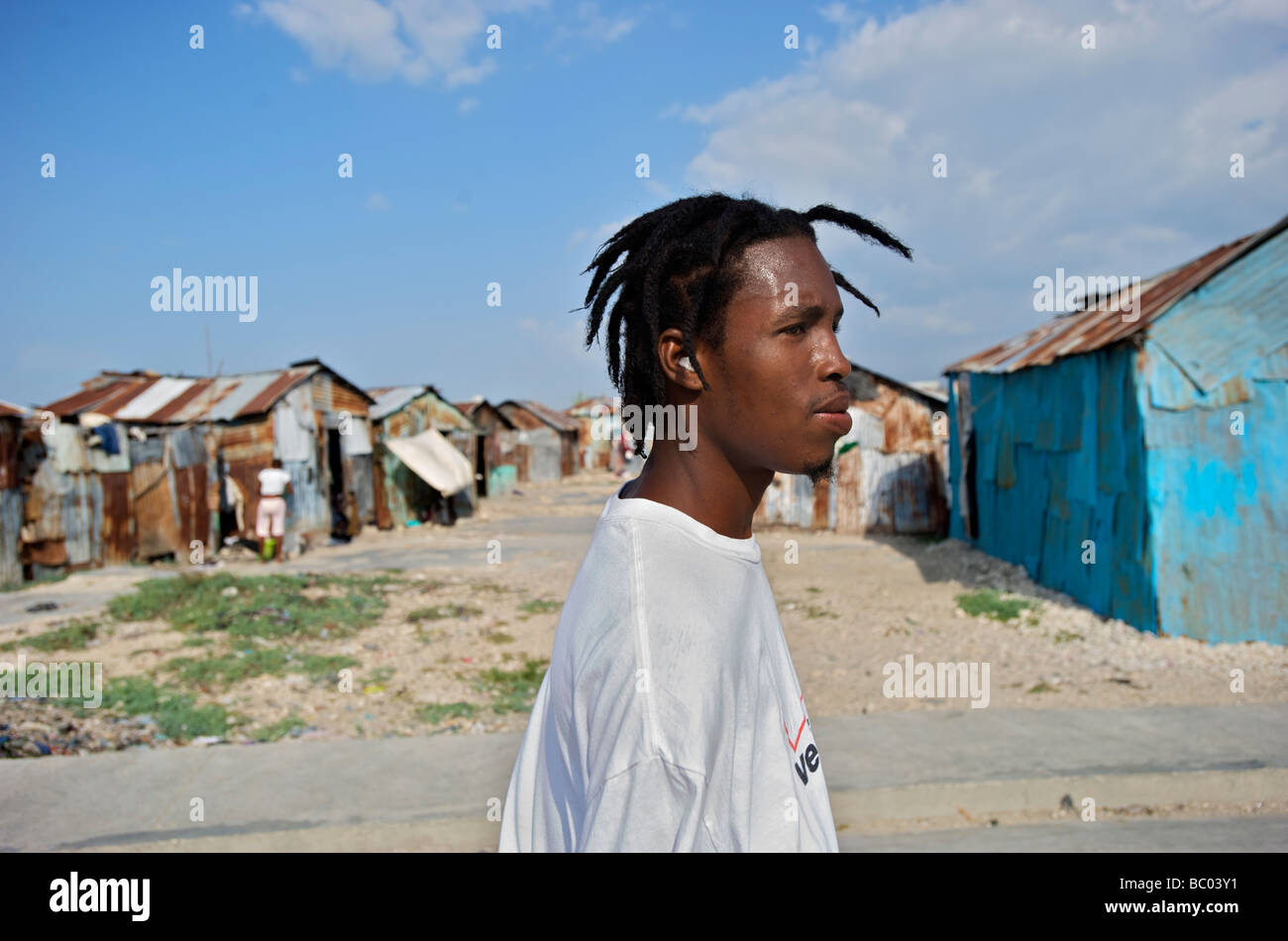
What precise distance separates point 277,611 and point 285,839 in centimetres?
694

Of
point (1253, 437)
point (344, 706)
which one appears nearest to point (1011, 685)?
point (1253, 437)

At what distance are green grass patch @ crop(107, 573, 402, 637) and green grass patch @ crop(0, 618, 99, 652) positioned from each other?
68cm

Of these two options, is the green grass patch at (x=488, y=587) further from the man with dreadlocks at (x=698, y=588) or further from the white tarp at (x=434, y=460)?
the man with dreadlocks at (x=698, y=588)

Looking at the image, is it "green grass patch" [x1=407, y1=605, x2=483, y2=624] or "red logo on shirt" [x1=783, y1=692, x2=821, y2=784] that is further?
"green grass patch" [x1=407, y1=605, x2=483, y2=624]

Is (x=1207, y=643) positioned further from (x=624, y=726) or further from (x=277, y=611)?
(x=277, y=611)

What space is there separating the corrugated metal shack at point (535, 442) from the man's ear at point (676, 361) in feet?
129

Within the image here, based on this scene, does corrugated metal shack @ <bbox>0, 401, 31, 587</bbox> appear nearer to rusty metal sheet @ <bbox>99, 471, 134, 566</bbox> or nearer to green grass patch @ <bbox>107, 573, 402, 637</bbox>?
rusty metal sheet @ <bbox>99, 471, 134, 566</bbox>

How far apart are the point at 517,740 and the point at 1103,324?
9007mm

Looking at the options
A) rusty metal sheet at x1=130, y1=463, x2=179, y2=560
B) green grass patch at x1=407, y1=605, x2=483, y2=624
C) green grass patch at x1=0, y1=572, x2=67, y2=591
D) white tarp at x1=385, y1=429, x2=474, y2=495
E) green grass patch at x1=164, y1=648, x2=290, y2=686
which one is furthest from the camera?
white tarp at x1=385, y1=429, x2=474, y2=495

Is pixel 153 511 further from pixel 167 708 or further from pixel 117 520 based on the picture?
pixel 167 708

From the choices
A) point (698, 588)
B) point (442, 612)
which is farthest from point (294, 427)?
point (698, 588)

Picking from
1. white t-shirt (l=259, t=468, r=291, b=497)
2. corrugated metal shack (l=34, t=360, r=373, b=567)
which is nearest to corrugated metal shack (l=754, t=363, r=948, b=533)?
corrugated metal shack (l=34, t=360, r=373, b=567)

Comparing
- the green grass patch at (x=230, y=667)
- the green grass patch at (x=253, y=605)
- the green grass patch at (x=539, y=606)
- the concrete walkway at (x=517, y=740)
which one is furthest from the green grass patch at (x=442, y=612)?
the concrete walkway at (x=517, y=740)

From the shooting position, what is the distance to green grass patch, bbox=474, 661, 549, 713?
23.2 feet
